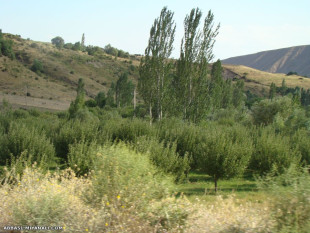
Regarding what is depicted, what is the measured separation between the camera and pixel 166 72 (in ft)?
104

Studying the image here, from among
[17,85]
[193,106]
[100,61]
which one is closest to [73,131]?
[193,106]

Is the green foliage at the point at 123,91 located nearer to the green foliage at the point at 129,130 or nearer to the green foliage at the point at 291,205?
the green foliage at the point at 129,130

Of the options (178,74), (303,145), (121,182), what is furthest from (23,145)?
(178,74)

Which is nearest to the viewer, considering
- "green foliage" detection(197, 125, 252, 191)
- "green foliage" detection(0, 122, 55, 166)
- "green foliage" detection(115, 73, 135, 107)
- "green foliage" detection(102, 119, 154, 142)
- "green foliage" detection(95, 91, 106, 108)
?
"green foliage" detection(197, 125, 252, 191)

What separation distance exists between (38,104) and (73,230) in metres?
63.3

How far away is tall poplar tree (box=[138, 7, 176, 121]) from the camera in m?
31.5

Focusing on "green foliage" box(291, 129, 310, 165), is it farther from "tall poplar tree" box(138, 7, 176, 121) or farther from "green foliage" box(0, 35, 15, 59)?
"green foliage" box(0, 35, 15, 59)

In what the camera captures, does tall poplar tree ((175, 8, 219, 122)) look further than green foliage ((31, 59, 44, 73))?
Result: No

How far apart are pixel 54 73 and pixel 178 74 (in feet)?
212

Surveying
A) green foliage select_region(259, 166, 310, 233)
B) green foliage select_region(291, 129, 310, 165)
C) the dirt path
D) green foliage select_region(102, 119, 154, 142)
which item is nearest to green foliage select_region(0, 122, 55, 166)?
green foliage select_region(102, 119, 154, 142)

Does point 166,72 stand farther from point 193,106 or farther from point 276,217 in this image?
point 276,217

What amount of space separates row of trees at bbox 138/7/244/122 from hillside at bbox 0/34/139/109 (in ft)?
129

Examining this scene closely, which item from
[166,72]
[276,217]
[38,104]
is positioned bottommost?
[38,104]

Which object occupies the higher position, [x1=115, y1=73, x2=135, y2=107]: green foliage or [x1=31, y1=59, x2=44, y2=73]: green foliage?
[x1=31, y1=59, x2=44, y2=73]: green foliage
